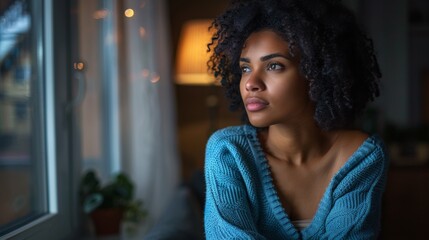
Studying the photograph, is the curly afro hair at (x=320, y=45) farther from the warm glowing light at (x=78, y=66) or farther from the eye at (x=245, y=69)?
the warm glowing light at (x=78, y=66)

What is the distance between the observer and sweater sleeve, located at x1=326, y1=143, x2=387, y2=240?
3.31 ft

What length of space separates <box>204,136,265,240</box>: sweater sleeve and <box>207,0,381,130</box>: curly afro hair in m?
0.21

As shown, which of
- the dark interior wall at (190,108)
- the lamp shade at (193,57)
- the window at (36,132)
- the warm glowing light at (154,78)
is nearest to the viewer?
the window at (36,132)

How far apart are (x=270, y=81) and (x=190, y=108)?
247 centimetres

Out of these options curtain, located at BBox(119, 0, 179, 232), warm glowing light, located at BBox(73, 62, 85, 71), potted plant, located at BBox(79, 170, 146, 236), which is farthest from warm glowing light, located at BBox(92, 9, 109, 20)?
potted plant, located at BBox(79, 170, 146, 236)

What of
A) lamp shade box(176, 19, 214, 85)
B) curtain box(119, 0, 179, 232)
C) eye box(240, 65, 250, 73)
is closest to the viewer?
eye box(240, 65, 250, 73)

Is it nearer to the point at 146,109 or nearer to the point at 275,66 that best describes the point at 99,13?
the point at 146,109

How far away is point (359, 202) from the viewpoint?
1.03 m

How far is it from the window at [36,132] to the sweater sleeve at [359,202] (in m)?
0.77

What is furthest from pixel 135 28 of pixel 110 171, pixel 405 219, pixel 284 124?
pixel 405 219

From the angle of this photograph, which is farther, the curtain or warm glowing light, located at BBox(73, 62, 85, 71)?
the curtain

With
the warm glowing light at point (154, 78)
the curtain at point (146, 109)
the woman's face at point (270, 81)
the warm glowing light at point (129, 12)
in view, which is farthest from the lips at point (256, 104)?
the warm glowing light at point (154, 78)

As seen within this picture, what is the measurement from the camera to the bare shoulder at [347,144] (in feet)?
3.63

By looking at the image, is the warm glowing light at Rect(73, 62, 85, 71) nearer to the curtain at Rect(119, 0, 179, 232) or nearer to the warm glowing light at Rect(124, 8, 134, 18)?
the warm glowing light at Rect(124, 8, 134, 18)
